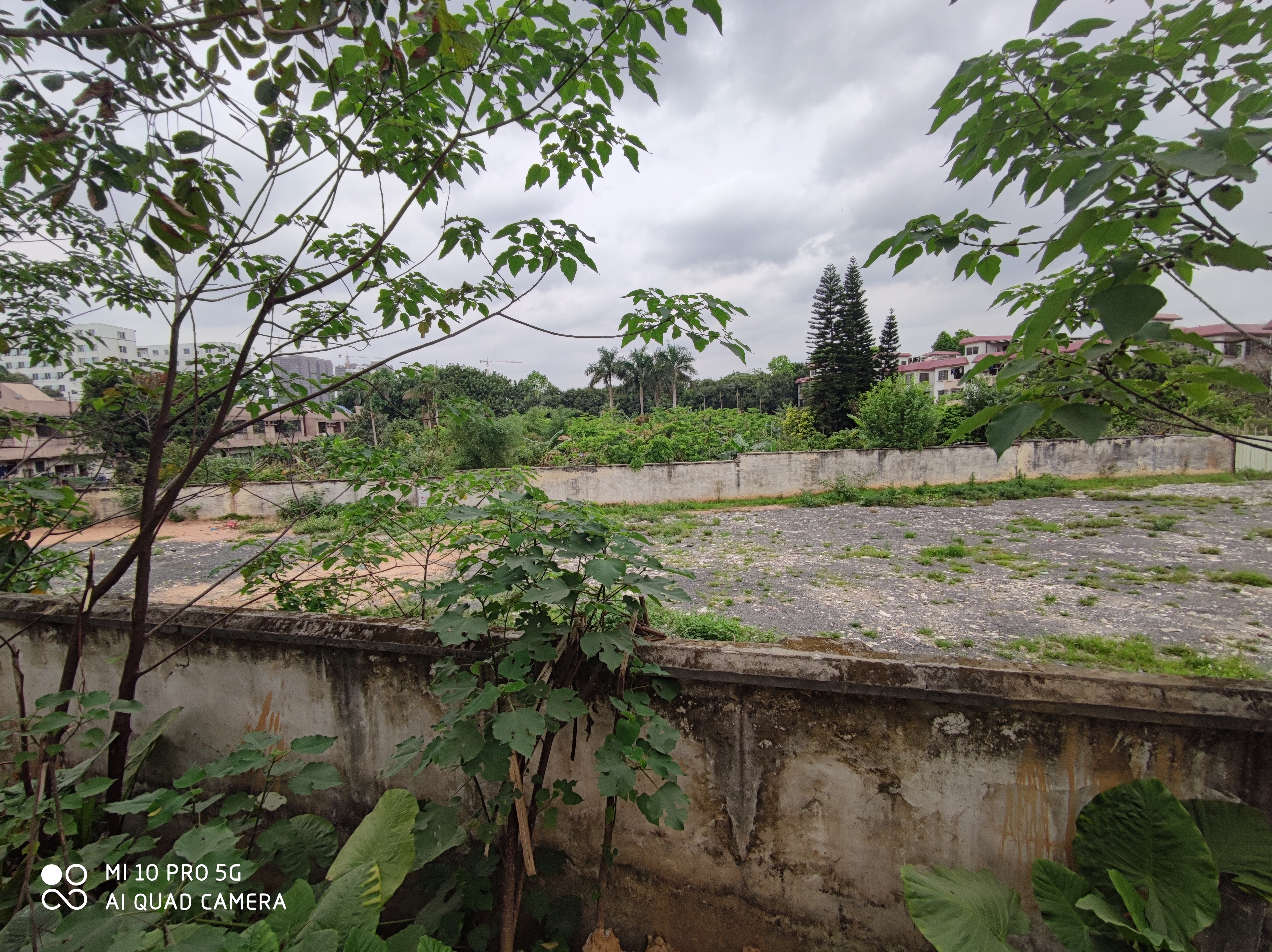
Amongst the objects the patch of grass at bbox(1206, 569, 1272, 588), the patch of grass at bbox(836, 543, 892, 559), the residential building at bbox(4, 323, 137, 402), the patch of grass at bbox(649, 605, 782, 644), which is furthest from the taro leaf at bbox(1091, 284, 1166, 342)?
the patch of grass at bbox(1206, 569, 1272, 588)

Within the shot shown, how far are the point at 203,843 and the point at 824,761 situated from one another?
1.46 m

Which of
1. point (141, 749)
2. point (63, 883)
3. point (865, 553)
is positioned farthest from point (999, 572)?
point (63, 883)

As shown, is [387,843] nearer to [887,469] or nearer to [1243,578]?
[1243,578]

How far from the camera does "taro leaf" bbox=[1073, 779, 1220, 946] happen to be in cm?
105

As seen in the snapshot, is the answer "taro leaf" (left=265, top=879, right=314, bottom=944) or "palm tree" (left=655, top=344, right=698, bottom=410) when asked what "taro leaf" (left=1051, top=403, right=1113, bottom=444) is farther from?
"palm tree" (left=655, top=344, right=698, bottom=410)

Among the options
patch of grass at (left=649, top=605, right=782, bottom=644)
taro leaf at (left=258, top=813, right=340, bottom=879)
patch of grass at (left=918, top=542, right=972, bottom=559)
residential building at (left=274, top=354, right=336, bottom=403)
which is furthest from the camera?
patch of grass at (left=918, top=542, right=972, bottom=559)

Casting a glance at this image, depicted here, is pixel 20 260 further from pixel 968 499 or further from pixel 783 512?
pixel 968 499

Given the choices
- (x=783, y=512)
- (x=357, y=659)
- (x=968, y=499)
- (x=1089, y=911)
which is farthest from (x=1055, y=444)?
(x=357, y=659)

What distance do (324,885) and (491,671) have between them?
2.21ft

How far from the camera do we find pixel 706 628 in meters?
3.98

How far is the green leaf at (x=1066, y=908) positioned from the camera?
1.10m

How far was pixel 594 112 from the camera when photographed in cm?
167

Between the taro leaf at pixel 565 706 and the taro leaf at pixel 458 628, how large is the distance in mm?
227

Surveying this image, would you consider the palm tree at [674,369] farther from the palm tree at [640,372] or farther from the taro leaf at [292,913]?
the taro leaf at [292,913]
